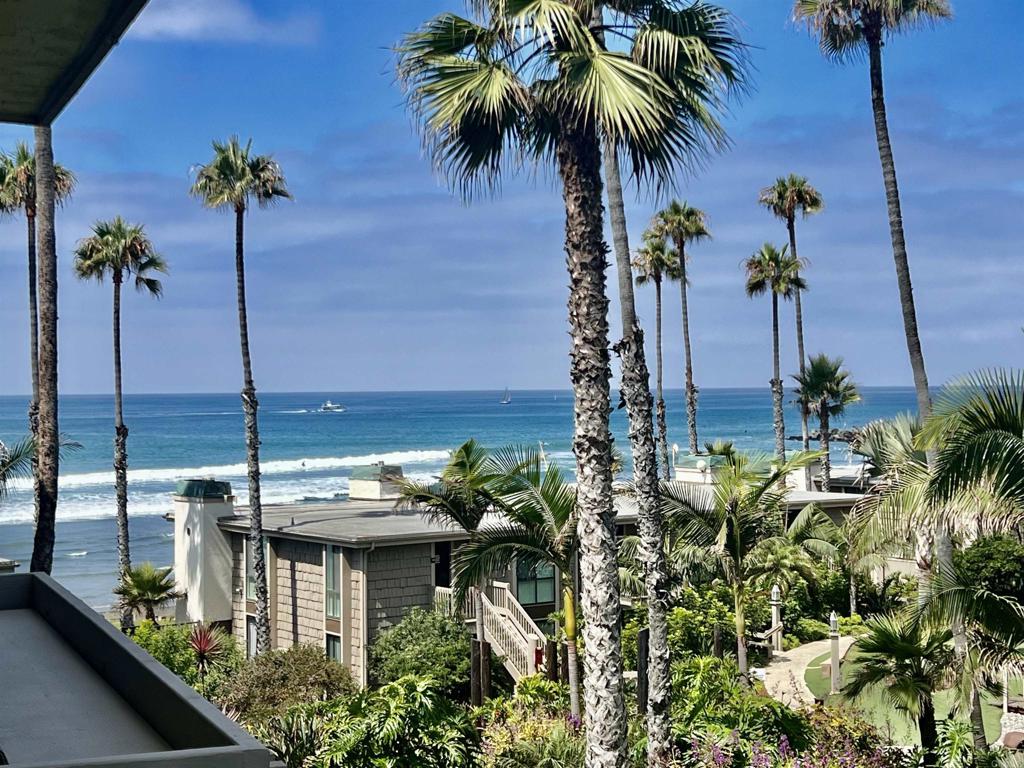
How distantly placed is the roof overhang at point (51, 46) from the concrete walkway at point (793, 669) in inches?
667

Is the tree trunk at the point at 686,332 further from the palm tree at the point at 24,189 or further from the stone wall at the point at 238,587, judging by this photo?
the palm tree at the point at 24,189

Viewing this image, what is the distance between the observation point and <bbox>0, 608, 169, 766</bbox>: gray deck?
500 centimetres

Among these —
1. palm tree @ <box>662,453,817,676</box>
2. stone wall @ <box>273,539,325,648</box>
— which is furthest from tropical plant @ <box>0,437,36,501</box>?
palm tree @ <box>662,453,817,676</box>

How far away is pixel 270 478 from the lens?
304 ft

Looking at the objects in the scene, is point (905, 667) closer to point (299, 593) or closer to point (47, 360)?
point (47, 360)

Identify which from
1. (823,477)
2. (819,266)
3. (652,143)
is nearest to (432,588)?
(652,143)

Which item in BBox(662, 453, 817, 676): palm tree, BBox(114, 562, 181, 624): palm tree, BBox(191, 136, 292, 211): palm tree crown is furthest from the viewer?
BBox(191, 136, 292, 211): palm tree crown

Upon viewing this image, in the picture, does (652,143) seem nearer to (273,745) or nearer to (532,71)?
(532,71)

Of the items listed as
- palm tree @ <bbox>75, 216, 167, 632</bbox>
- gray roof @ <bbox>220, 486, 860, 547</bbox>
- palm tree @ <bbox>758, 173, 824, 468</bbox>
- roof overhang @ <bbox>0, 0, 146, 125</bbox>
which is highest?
palm tree @ <bbox>758, 173, 824, 468</bbox>

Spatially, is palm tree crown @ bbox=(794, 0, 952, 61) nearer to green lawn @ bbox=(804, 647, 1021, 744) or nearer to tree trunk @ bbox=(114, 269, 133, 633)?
green lawn @ bbox=(804, 647, 1021, 744)

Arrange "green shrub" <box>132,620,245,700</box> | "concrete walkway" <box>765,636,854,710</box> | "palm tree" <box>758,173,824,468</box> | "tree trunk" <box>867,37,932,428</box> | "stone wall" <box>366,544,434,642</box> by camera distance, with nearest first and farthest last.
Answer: "tree trunk" <box>867,37,932,428</box> → "concrete walkway" <box>765,636,854,710</box> → "green shrub" <box>132,620,245,700</box> → "stone wall" <box>366,544,434,642</box> → "palm tree" <box>758,173,824,468</box>

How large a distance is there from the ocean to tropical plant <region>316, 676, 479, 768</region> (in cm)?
2289

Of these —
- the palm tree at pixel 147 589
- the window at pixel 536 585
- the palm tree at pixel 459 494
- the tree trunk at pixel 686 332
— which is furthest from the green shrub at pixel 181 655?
the tree trunk at pixel 686 332

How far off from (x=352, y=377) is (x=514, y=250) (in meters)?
35.1
